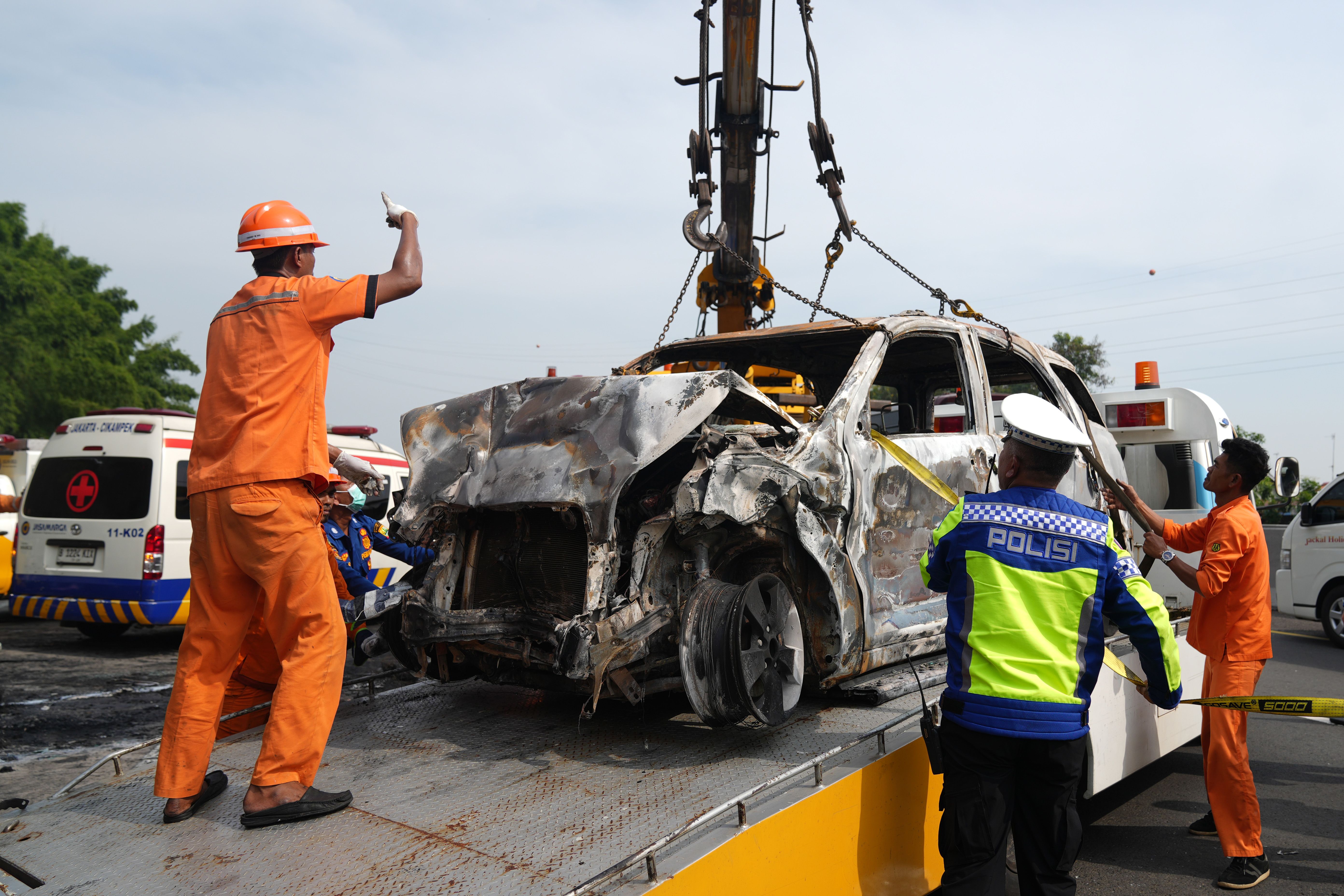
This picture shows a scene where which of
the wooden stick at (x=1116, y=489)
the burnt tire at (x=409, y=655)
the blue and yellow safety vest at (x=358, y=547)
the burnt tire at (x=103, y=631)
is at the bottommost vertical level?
the burnt tire at (x=103, y=631)

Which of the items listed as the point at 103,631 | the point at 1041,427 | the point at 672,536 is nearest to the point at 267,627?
the point at 672,536

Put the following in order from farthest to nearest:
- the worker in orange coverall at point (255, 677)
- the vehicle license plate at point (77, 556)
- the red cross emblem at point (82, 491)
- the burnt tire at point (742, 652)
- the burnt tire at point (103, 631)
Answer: the burnt tire at point (103, 631)
the red cross emblem at point (82, 491)
the vehicle license plate at point (77, 556)
the worker in orange coverall at point (255, 677)
the burnt tire at point (742, 652)

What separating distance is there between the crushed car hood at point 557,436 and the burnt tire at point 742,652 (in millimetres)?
448

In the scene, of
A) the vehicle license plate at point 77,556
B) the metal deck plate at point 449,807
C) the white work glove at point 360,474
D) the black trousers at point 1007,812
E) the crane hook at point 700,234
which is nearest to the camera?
the metal deck plate at point 449,807

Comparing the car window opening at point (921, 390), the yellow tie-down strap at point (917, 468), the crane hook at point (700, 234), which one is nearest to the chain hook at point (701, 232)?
the crane hook at point (700, 234)

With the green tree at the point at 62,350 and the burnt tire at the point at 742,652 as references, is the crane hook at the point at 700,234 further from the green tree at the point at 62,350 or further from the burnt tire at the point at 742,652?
the green tree at the point at 62,350

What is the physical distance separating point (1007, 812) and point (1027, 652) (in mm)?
466

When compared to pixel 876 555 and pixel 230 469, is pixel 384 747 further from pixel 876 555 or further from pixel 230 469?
pixel 876 555

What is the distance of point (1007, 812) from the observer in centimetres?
258

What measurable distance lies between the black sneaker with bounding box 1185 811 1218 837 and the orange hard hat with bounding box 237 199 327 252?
429 cm

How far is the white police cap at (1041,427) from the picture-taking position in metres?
2.53

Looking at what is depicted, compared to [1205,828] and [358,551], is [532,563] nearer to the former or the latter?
[358,551]

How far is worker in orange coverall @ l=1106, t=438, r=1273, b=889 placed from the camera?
3578 millimetres

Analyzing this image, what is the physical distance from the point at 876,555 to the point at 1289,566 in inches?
324
